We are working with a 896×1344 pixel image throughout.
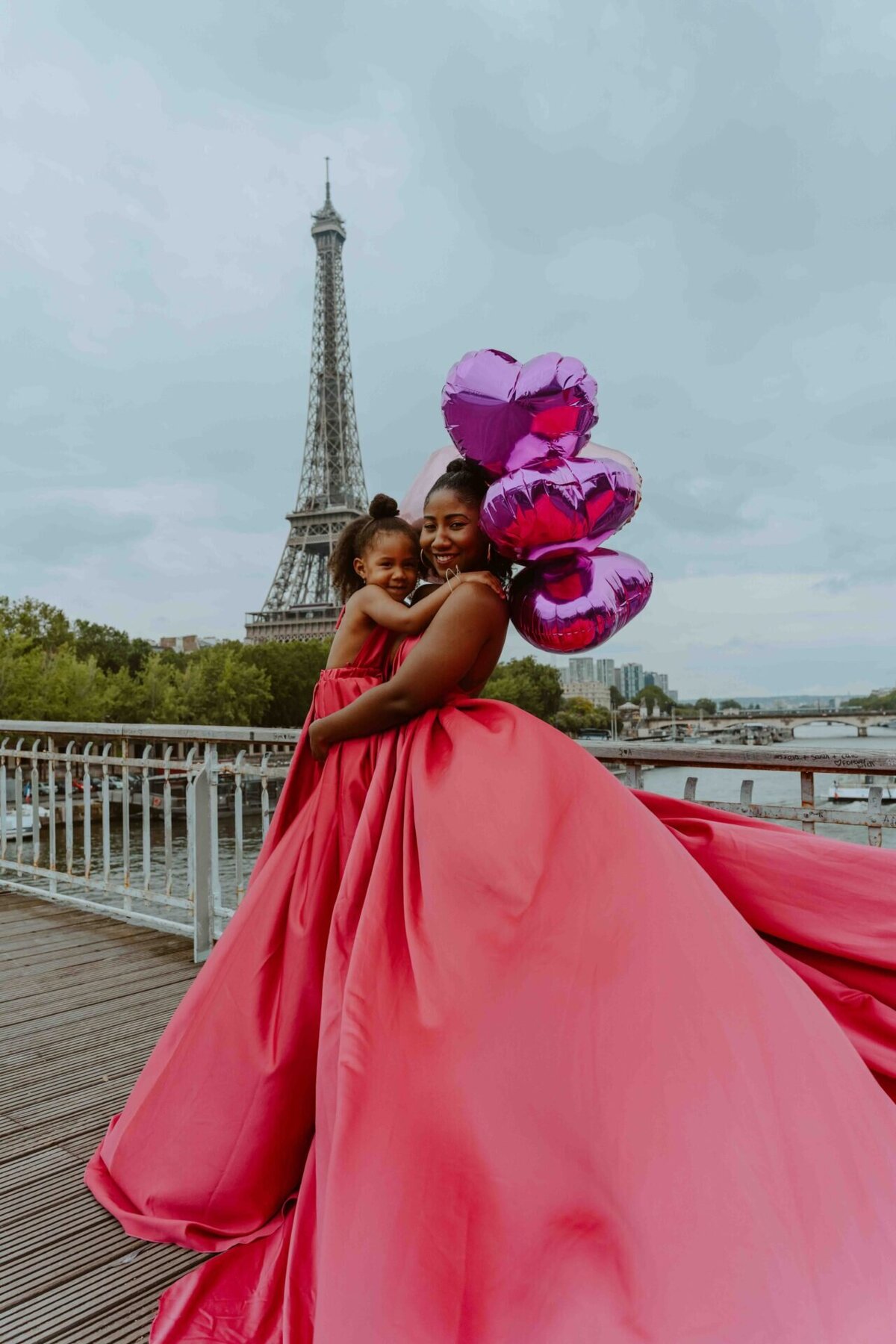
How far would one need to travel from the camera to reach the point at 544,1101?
136 centimetres

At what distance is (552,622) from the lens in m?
1.85

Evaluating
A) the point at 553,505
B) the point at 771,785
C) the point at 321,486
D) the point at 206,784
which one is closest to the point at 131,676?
the point at 321,486

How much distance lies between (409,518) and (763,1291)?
1714 millimetres

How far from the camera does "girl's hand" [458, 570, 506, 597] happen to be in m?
1.81

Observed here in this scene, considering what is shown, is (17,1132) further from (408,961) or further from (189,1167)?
(408,961)

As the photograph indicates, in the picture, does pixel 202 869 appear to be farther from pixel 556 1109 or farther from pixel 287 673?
pixel 287 673

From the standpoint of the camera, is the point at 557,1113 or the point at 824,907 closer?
the point at 557,1113

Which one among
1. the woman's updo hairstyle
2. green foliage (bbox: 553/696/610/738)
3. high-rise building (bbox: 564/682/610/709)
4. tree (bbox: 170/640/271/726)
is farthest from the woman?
high-rise building (bbox: 564/682/610/709)

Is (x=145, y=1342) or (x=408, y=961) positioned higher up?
(x=408, y=961)

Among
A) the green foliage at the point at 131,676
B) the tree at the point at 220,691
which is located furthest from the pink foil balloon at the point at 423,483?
the tree at the point at 220,691

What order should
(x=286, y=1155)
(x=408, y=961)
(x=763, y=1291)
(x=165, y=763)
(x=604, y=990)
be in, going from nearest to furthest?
1. (x=763, y=1291)
2. (x=604, y=990)
3. (x=408, y=961)
4. (x=286, y=1155)
5. (x=165, y=763)

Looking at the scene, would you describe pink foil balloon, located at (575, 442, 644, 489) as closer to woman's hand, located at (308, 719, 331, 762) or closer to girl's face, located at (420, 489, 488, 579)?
girl's face, located at (420, 489, 488, 579)

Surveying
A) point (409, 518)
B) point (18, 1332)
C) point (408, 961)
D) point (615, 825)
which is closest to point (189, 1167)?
point (18, 1332)

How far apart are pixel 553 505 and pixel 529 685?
4738 cm
